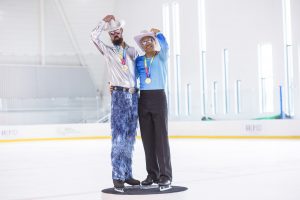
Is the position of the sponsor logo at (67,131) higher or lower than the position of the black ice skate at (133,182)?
lower

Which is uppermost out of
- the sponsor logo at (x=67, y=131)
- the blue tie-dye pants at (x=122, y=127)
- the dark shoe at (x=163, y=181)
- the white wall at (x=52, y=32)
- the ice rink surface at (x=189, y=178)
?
the white wall at (x=52, y=32)

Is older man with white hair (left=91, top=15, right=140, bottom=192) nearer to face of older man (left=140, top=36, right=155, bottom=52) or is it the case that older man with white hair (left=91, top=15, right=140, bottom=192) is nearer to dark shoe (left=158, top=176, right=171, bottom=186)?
face of older man (left=140, top=36, right=155, bottom=52)

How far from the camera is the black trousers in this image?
19.9 feet

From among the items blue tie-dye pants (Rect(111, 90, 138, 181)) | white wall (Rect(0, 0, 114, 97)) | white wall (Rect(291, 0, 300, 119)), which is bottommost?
blue tie-dye pants (Rect(111, 90, 138, 181))

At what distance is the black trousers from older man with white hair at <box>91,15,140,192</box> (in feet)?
0.30

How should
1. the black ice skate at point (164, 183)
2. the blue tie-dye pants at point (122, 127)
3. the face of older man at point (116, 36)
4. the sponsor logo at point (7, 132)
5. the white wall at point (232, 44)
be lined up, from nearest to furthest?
1. the black ice skate at point (164, 183)
2. the blue tie-dye pants at point (122, 127)
3. the face of older man at point (116, 36)
4. the white wall at point (232, 44)
5. the sponsor logo at point (7, 132)

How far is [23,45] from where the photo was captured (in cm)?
3644

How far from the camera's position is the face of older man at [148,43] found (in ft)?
20.2

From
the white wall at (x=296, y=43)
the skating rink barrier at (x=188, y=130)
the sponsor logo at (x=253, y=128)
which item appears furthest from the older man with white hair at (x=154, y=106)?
the white wall at (x=296, y=43)

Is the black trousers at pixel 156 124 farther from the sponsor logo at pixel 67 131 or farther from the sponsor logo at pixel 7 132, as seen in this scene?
the sponsor logo at pixel 67 131

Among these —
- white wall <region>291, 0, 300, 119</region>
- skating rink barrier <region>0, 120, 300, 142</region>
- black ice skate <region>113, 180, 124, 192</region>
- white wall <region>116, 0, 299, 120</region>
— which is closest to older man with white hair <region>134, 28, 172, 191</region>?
black ice skate <region>113, 180, 124, 192</region>

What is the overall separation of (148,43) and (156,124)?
0.88 metres

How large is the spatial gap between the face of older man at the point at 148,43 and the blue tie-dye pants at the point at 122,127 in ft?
1.67

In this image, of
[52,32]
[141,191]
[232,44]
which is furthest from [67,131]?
[141,191]
